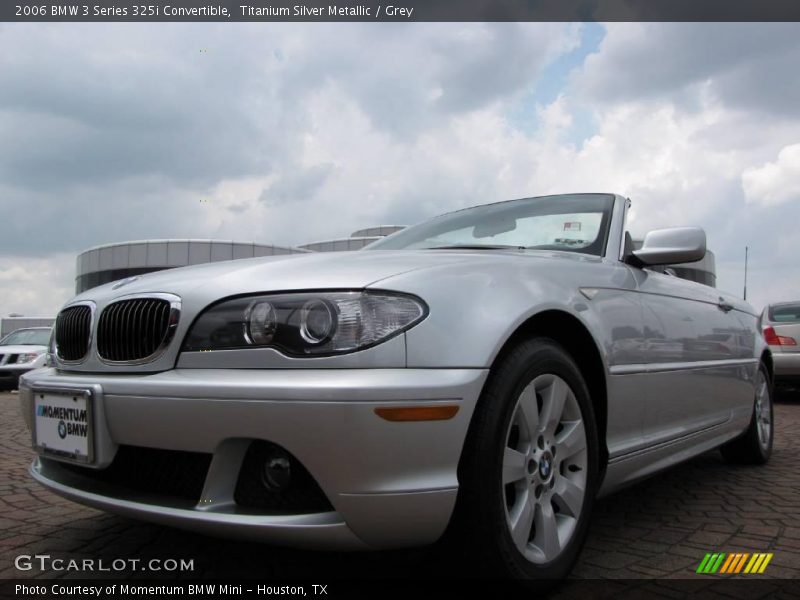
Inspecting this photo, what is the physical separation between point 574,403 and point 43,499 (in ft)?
8.61

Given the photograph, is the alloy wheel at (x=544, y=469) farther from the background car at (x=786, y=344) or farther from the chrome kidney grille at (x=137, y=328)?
the background car at (x=786, y=344)

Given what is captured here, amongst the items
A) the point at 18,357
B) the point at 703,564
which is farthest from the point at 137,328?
the point at 18,357

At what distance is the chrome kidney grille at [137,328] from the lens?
2049 millimetres

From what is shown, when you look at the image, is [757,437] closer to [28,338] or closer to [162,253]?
[28,338]

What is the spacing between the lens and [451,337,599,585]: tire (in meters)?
1.85

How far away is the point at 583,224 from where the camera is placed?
125 inches

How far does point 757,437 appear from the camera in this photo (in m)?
4.32

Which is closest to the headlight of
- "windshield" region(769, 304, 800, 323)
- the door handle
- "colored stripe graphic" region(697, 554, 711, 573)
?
"colored stripe graphic" region(697, 554, 711, 573)

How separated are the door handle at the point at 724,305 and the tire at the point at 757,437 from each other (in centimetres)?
75

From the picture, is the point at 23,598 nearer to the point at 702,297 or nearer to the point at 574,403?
the point at 574,403

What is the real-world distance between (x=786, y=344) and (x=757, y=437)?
5.02 meters

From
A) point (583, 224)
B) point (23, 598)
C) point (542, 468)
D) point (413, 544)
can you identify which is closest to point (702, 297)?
point (583, 224)

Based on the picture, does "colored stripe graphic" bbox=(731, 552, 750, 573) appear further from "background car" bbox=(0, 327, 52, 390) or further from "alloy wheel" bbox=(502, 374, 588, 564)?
"background car" bbox=(0, 327, 52, 390)

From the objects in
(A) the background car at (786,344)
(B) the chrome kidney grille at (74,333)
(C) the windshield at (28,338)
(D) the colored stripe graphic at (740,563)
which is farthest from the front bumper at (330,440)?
(C) the windshield at (28,338)
